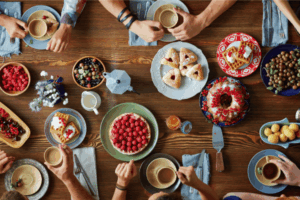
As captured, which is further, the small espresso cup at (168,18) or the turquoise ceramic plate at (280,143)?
the small espresso cup at (168,18)

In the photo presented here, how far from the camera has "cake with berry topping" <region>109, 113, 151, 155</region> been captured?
199cm

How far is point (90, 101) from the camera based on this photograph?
204cm

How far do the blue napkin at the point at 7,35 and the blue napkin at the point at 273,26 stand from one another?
2100 mm

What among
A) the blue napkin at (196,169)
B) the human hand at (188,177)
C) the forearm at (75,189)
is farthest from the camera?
the blue napkin at (196,169)

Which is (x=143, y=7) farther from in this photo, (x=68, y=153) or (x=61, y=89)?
(x=68, y=153)

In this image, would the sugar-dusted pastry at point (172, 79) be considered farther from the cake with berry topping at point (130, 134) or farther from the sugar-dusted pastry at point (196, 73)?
the cake with berry topping at point (130, 134)

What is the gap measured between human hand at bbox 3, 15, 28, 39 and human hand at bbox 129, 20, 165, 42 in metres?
0.92

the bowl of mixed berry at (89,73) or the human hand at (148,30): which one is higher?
the human hand at (148,30)

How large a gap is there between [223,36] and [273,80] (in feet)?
1.79

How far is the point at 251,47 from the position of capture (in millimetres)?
1986

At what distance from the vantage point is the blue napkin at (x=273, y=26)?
79.5 inches

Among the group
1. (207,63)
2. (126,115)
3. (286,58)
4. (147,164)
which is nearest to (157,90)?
(126,115)

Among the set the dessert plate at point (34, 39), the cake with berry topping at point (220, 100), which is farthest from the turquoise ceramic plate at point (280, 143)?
the dessert plate at point (34, 39)

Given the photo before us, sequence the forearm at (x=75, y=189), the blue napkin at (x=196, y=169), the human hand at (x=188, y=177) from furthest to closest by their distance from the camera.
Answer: the blue napkin at (x=196, y=169) → the forearm at (x=75, y=189) → the human hand at (x=188, y=177)
